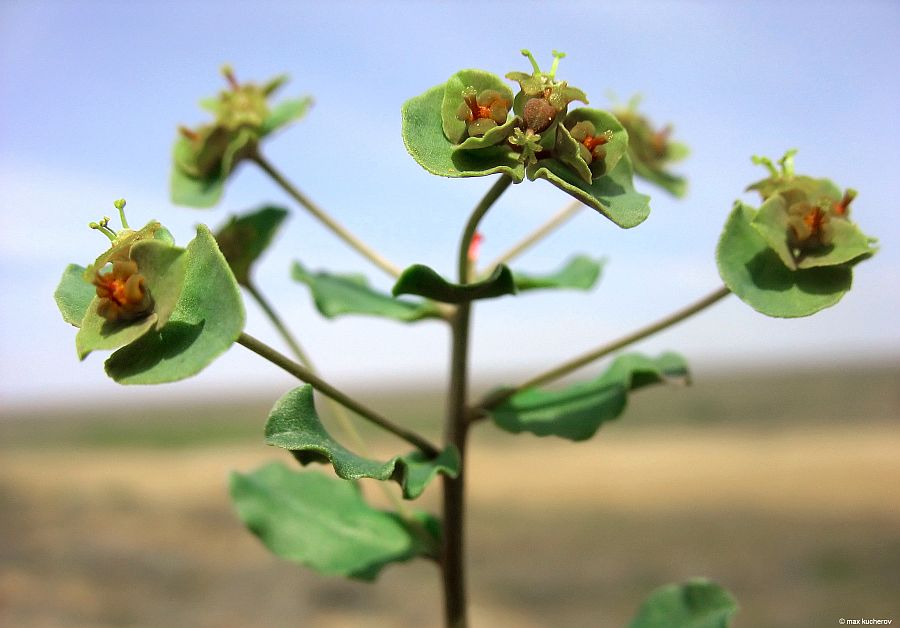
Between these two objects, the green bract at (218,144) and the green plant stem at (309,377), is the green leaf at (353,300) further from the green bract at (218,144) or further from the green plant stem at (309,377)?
the green plant stem at (309,377)

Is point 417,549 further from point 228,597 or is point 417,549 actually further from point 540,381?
point 228,597

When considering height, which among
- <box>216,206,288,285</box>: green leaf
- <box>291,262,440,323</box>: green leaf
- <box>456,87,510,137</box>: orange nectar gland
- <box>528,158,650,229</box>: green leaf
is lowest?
<box>528,158,650,229</box>: green leaf

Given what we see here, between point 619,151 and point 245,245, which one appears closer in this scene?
point 619,151

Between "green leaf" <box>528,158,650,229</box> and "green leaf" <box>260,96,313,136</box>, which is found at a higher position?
"green leaf" <box>260,96,313,136</box>

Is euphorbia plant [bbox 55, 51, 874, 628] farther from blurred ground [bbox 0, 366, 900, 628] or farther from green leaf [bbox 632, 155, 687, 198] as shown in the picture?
blurred ground [bbox 0, 366, 900, 628]

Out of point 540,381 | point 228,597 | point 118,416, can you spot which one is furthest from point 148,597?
point 118,416

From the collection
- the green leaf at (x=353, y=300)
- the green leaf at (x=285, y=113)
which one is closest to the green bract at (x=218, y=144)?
the green leaf at (x=285, y=113)

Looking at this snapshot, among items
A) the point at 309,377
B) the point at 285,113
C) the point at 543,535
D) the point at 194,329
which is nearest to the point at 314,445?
the point at 309,377

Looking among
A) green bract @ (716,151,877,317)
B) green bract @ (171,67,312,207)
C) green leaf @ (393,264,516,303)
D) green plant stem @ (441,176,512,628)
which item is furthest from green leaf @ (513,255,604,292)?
green bract @ (171,67,312,207)
